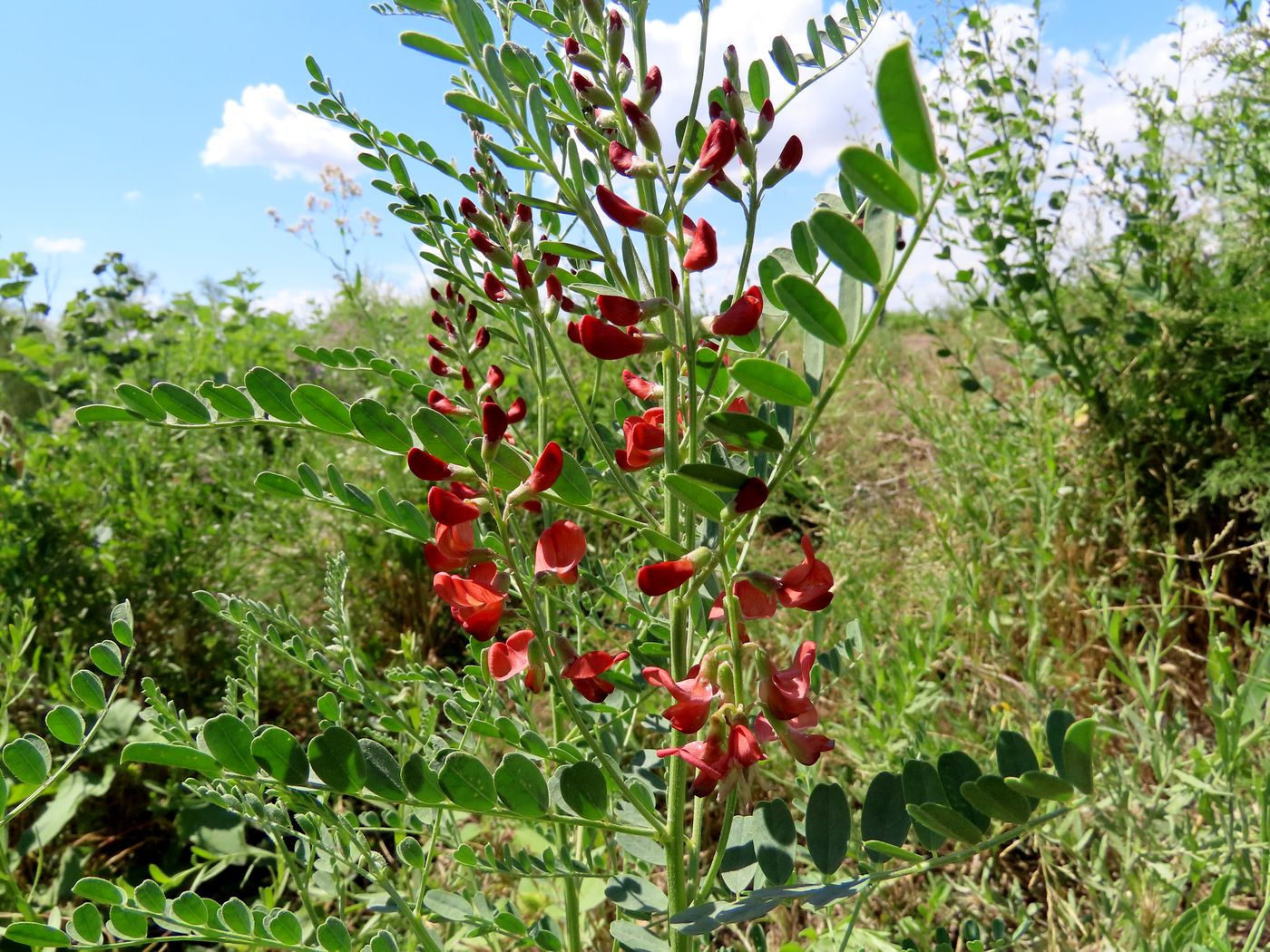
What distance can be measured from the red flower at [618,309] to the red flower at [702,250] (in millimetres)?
66

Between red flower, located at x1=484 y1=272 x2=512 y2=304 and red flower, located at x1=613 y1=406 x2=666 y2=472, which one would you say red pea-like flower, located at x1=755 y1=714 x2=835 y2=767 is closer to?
red flower, located at x1=613 y1=406 x2=666 y2=472

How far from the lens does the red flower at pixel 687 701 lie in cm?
59

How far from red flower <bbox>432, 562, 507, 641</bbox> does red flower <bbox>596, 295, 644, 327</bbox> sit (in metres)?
0.22

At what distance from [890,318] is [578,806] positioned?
5.64 m

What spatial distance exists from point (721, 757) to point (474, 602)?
220mm

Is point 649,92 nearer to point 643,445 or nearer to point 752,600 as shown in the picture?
point 643,445

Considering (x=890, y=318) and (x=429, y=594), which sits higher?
(x=890, y=318)

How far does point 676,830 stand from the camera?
2.27 ft

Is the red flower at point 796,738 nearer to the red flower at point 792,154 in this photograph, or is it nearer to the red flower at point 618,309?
the red flower at point 618,309

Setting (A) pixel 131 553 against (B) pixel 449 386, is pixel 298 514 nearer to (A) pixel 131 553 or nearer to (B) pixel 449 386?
(A) pixel 131 553

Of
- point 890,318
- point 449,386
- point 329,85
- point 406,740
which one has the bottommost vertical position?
point 406,740

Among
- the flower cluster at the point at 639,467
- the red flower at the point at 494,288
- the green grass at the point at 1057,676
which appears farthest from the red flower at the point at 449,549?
the green grass at the point at 1057,676

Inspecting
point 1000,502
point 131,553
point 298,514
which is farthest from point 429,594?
point 1000,502

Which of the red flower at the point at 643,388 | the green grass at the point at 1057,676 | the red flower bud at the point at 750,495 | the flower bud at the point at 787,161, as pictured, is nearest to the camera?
the red flower bud at the point at 750,495
